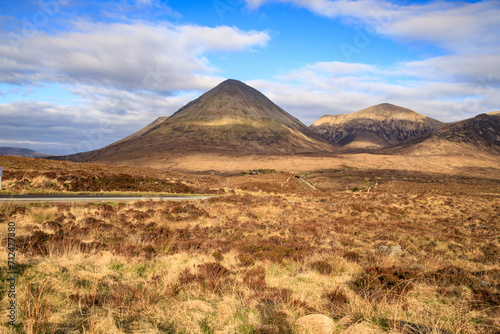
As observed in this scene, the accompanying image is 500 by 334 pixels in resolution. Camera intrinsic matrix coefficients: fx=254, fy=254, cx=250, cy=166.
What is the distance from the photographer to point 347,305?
5598 millimetres

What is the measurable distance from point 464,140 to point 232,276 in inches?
6870

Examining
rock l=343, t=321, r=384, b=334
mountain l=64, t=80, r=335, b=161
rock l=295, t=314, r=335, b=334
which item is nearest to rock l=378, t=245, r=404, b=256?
rock l=343, t=321, r=384, b=334

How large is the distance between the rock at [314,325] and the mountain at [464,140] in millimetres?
150436

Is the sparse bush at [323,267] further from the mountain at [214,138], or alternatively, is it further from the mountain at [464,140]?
the mountain at [464,140]

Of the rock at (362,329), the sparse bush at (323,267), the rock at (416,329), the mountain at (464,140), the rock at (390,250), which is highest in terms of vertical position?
the mountain at (464,140)

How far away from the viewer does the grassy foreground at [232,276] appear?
488 centimetres

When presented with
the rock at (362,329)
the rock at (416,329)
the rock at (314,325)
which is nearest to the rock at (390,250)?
the rock at (416,329)

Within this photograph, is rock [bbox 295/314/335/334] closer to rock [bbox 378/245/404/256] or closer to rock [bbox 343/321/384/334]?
rock [bbox 343/321/384/334]

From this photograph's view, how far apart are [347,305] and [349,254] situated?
481 centimetres

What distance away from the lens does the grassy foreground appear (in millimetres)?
4879

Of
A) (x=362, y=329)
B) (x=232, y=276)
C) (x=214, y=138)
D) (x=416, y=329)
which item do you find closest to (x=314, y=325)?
(x=362, y=329)

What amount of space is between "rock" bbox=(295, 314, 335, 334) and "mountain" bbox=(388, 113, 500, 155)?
15044cm

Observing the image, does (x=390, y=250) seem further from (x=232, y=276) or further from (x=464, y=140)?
(x=464, y=140)

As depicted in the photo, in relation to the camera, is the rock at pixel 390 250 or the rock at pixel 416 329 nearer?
the rock at pixel 416 329
